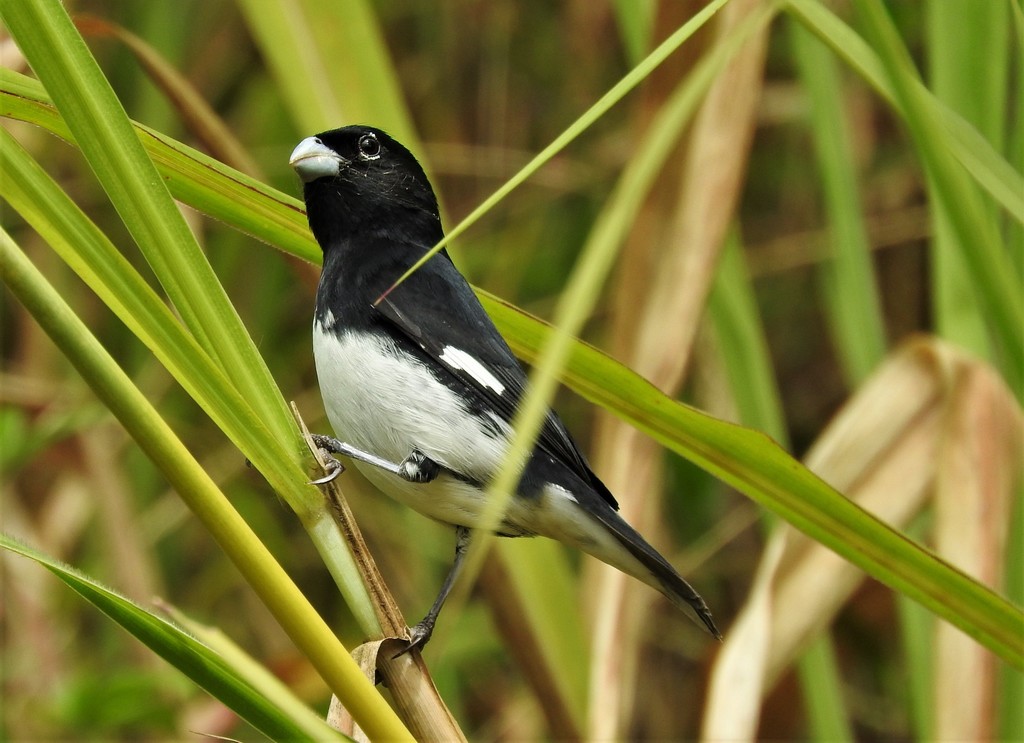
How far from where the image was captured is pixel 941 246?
2043mm

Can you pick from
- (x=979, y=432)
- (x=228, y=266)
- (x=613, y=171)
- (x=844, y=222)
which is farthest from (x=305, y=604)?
(x=613, y=171)

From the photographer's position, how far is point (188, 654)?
3.11ft

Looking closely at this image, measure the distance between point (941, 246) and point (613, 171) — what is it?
4.86 feet

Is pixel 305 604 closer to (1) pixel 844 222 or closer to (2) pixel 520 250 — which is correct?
(1) pixel 844 222

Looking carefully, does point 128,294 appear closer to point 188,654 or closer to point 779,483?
point 188,654

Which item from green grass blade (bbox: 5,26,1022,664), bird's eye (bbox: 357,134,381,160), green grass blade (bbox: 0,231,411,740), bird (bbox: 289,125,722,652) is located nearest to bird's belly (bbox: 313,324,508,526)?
bird (bbox: 289,125,722,652)

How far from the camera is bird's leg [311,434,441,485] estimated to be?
5.12 ft

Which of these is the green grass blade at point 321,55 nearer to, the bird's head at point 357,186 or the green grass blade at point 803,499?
the bird's head at point 357,186

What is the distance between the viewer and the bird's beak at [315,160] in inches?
70.1

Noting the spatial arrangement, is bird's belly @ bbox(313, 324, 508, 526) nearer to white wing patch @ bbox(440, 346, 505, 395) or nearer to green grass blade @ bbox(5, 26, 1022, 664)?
white wing patch @ bbox(440, 346, 505, 395)

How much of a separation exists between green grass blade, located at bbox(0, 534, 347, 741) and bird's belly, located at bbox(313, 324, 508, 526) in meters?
0.67

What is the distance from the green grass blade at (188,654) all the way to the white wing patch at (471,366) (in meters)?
0.81

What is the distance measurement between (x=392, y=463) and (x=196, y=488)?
31.2 inches

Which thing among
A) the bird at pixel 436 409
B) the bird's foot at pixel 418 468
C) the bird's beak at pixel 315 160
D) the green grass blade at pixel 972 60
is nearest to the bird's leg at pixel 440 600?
the bird at pixel 436 409
